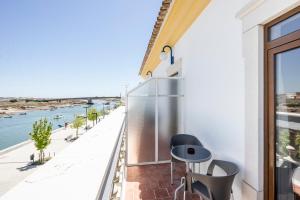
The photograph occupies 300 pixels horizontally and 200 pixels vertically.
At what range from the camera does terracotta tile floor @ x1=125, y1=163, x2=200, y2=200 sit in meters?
3.09

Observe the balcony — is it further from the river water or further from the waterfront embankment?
the river water

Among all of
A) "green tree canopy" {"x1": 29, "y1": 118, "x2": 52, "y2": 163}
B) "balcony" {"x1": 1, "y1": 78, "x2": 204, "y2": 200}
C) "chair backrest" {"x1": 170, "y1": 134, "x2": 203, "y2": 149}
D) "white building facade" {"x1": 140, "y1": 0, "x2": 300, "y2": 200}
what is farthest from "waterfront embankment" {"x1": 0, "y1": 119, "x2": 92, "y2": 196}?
"white building facade" {"x1": 140, "y1": 0, "x2": 300, "y2": 200}

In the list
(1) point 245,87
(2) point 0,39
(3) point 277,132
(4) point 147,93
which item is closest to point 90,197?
(3) point 277,132

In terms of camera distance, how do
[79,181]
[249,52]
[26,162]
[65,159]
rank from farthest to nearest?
1. [26,162]
2. [249,52]
3. [65,159]
4. [79,181]

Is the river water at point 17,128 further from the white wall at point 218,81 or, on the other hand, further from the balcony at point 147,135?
the white wall at point 218,81

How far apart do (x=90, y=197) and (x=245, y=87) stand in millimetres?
2092

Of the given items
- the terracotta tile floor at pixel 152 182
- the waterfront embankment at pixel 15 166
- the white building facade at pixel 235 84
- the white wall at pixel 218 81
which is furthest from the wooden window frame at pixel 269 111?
A: the waterfront embankment at pixel 15 166

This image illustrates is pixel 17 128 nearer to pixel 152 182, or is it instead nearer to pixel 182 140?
pixel 152 182

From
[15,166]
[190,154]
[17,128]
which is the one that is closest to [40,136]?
[15,166]

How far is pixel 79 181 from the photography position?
85 cm

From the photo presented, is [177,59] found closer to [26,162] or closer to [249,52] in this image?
[249,52]

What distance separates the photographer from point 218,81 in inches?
114

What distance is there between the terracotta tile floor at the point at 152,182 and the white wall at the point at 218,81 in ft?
3.20

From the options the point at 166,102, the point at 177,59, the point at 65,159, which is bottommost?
the point at 65,159
